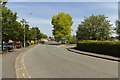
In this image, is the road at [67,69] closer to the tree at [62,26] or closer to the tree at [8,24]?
the tree at [8,24]

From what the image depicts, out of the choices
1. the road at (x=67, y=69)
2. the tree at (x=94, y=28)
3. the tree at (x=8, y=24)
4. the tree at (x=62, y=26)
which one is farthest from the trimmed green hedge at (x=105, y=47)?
the tree at (x=62, y=26)

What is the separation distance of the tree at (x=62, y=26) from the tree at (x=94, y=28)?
17770 millimetres

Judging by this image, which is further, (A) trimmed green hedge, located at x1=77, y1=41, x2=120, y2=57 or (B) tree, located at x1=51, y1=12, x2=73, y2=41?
(B) tree, located at x1=51, y1=12, x2=73, y2=41

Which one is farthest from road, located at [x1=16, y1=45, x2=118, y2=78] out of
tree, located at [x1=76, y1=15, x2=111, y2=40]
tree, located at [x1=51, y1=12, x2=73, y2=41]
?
tree, located at [x1=51, y1=12, x2=73, y2=41]

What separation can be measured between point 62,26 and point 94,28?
73.7 ft

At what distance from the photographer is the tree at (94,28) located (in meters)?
93.7

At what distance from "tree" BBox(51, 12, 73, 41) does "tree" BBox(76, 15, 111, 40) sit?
17770 millimetres

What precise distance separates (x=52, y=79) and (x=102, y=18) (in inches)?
3366

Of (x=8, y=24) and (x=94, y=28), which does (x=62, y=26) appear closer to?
(x=94, y=28)

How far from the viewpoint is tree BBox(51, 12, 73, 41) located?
4510 inches

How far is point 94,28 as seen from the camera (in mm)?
94188

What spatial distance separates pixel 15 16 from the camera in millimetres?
56406

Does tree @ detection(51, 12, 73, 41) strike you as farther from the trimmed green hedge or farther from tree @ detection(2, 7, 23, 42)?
the trimmed green hedge

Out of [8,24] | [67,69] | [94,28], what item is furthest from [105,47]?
[94,28]
